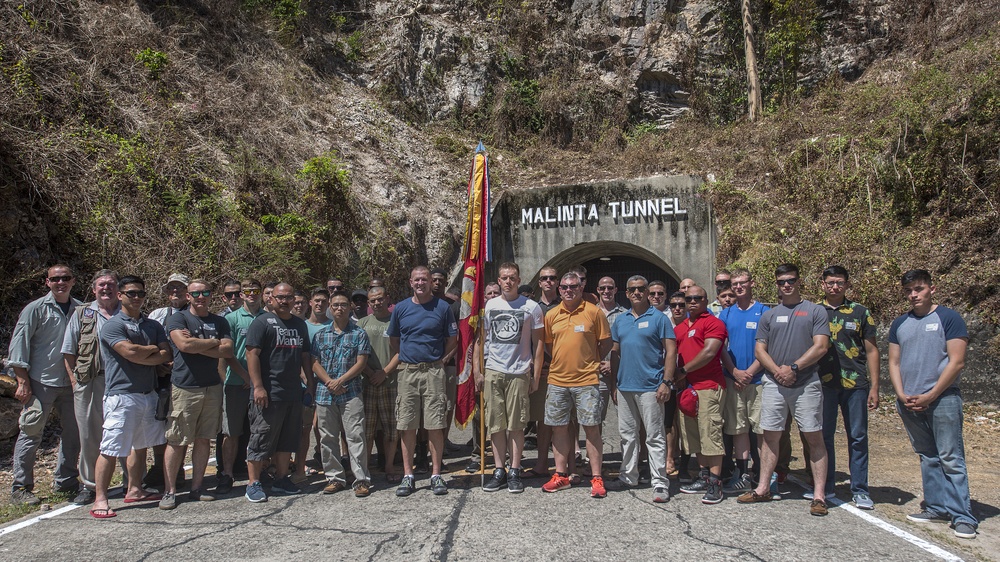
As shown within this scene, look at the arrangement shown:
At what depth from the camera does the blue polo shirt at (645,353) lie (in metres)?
5.32

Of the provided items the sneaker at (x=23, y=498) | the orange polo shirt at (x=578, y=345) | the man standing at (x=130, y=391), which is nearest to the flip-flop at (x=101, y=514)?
the man standing at (x=130, y=391)

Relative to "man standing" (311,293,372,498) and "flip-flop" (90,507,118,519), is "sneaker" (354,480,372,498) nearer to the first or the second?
"man standing" (311,293,372,498)

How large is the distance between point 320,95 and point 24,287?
10.3 m

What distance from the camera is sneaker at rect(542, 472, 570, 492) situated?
5.36 meters

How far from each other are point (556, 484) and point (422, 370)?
1505mm

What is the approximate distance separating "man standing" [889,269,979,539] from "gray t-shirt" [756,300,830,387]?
572 mm

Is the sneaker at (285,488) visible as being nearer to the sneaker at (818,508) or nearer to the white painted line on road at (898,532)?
the sneaker at (818,508)

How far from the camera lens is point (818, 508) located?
470 centimetres

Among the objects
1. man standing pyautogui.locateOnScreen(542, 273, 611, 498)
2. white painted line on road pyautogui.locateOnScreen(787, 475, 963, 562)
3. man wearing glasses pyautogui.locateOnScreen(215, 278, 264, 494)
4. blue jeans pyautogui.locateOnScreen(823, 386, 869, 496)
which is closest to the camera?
white painted line on road pyautogui.locateOnScreen(787, 475, 963, 562)

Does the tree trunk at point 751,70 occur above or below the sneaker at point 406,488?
above

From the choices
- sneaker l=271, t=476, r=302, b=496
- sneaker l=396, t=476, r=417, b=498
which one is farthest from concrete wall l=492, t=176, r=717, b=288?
sneaker l=271, t=476, r=302, b=496

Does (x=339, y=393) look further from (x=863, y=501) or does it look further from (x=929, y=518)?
(x=929, y=518)

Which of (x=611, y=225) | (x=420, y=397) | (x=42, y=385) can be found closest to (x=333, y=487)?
(x=420, y=397)

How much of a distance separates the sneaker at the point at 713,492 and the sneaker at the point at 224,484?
4.04 metres
